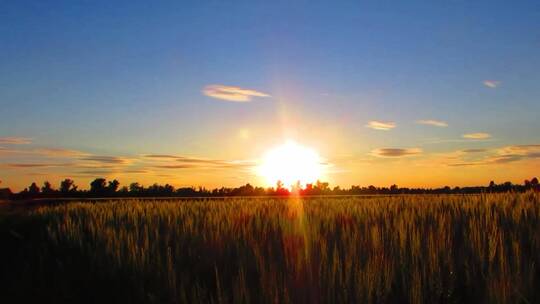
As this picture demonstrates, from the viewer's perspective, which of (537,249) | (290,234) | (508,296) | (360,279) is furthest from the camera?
(290,234)

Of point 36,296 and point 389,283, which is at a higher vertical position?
point 389,283

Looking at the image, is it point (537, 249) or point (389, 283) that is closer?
point (389, 283)

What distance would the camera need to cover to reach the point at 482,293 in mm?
2006

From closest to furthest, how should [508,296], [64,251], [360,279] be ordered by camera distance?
[508,296], [360,279], [64,251]

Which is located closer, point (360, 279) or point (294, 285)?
point (360, 279)

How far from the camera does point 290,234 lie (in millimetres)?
3533

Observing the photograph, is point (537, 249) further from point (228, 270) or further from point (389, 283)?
point (228, 270)

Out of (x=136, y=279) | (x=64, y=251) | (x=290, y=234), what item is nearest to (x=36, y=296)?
(x=136, y=279)

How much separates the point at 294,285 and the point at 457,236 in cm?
183

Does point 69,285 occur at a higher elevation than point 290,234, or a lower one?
lower

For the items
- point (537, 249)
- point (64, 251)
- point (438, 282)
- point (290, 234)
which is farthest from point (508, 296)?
point (64, 251)

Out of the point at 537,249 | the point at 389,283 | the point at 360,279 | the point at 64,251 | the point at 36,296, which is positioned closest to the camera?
the point at 360,279

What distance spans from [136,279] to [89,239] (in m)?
2.34

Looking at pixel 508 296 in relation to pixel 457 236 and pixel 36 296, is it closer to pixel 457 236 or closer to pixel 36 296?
pixel 457 236
